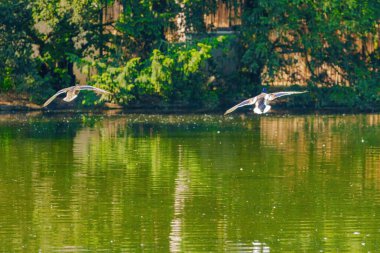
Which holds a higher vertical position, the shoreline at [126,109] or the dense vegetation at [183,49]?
the dense vegetation at [183,49]

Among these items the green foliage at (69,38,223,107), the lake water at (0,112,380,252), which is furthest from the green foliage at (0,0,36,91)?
the lake water at (0,112,380,252)

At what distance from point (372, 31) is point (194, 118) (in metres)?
8.76

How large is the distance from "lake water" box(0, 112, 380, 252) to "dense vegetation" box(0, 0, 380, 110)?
16.6 feet

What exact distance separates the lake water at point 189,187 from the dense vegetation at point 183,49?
5071 millimetres

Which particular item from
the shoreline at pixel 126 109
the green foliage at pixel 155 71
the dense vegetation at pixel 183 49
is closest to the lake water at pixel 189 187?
the green foliage at pixel 155 71

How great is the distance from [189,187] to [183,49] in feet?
69.2

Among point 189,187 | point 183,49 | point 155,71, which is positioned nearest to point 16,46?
point 155,71

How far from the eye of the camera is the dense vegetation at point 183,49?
4566 centimetres

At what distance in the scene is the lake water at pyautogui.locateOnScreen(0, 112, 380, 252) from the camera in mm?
19484

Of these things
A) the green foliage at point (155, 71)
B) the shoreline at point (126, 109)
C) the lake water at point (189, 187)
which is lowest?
the lake water at point (189, 187)

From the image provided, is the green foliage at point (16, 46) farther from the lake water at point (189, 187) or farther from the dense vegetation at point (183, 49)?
the lake water at point (189, 187)

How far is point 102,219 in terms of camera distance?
2131cm

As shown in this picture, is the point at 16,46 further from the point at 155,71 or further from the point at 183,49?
the point at 183,49

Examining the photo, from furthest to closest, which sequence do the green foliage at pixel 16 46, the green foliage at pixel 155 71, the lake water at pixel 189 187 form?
1. the green foliage at pixel 16 46
2. the green foliage at pixel 155 71
3. the lake water at pixel 189 187
